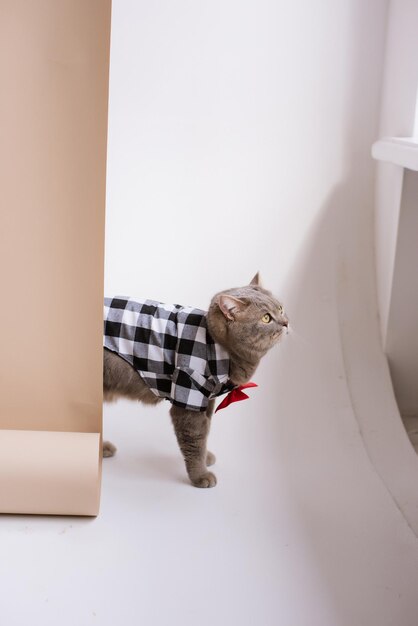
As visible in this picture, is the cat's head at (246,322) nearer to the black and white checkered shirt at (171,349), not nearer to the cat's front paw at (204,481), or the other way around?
the black and white checkered shirt at (171,349)

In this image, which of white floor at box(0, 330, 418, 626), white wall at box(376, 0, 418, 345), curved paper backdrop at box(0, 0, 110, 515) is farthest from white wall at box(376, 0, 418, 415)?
curved paper backdrop at box(0, 0, 110, 515)

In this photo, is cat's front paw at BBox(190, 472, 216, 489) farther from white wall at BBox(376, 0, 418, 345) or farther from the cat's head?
white wall at BBox(376, 0, 418, 345)

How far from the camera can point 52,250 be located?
1.21 meters

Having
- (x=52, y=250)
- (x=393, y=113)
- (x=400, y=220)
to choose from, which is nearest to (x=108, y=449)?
(x=52, y=250)

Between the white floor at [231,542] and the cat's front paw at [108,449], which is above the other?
the cat's front paw at [108,449]

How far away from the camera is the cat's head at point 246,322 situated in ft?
4.33

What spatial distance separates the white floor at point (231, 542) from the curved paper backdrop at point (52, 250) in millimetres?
98

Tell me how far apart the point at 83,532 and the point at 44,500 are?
0.26 ft

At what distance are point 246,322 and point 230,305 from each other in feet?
0.13

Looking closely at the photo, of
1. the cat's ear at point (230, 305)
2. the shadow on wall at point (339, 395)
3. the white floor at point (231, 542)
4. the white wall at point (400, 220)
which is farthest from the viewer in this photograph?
the white wall at point (400, 220)

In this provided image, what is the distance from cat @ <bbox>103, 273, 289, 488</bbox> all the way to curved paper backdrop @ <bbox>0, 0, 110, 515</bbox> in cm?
12

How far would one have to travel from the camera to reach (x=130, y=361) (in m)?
1.38

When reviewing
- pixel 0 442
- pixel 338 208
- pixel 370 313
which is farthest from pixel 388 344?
pixel 0 442

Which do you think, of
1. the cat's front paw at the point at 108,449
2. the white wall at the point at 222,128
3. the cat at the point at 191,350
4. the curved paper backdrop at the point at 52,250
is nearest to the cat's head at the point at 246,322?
the cat at the point at 191,350
